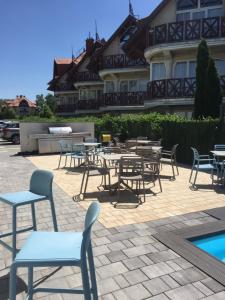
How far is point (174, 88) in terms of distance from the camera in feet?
59.3

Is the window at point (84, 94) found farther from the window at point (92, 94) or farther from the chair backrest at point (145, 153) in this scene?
the chair backrest at point (145, 153)

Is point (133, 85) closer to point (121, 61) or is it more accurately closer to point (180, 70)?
point (121, 61)

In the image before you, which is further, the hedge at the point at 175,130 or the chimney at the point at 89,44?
the chimney at the point at 89,44

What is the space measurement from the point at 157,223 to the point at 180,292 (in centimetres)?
200

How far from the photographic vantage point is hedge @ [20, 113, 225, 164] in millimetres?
10987

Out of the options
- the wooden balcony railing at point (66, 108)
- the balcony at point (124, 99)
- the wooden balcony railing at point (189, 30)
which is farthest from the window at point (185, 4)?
the wooden balcony railing at point (66, 108)

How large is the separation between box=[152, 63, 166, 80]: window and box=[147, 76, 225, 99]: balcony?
5.69ft

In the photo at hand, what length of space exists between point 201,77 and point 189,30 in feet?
13.7

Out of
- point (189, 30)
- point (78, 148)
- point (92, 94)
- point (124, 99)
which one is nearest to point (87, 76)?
point (92, 94)

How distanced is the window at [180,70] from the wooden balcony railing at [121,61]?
5.24 metres

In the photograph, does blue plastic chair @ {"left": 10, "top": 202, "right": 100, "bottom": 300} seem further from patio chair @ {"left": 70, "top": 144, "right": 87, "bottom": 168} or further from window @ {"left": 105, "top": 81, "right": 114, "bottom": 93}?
window @ {"left": 105, "top": 81, "right": 114, "bottom": 93}

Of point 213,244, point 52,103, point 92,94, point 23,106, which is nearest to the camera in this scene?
point 213,244

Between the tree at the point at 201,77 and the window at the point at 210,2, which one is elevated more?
the window at the point at 210,2

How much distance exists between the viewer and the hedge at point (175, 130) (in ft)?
36.0
